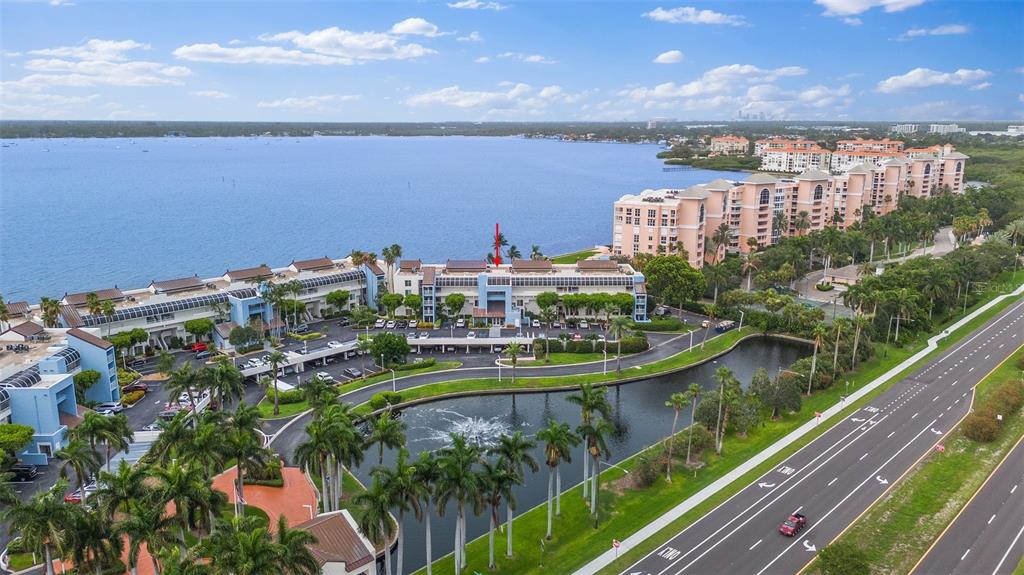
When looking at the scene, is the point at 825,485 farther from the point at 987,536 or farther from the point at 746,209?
the point at 746,209

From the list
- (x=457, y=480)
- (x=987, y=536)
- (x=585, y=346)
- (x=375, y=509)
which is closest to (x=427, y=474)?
(x=457, y=480)

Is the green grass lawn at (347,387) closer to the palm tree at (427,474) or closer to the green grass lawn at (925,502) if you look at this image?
the palm tree at (427,474)

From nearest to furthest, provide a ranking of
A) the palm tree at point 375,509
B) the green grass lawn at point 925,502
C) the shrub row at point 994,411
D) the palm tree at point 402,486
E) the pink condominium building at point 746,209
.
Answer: the palm tree at point 375,509 < the palm tree at point 402,486 < the green grass lawn at point 925,502 < the shrub row at point 994,411 < the pink condominium building at point 746,209

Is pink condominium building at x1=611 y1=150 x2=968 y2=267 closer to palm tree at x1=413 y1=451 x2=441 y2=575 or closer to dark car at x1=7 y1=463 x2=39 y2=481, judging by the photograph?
palm tree at x1=413 y1=451 x2=441 y2=575

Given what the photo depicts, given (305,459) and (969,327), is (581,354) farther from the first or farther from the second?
(969,327)

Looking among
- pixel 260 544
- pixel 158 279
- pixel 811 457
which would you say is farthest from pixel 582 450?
pixel 158 279

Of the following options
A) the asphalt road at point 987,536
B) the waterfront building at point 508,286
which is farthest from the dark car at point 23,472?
the asphalt road at point 987,536

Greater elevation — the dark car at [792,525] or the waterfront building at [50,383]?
the waterfront building at [50,383]
